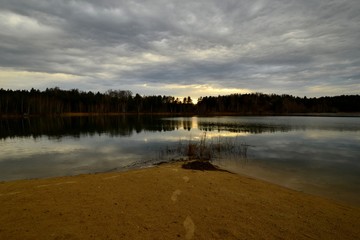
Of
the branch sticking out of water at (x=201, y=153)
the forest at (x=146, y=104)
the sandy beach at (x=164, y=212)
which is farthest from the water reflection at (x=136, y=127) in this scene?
the forest at (x=146, y=104)

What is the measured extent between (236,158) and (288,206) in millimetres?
10789

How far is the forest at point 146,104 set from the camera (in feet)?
336

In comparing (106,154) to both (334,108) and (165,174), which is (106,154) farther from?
(334,108)

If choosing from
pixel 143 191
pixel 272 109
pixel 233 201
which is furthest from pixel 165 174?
pixel 272 109

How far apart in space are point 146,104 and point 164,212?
145747 millimetres

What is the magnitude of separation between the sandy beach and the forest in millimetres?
102520

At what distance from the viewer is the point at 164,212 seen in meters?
7.01

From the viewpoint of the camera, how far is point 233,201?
812 cm

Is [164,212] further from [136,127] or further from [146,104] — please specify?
[146,104]

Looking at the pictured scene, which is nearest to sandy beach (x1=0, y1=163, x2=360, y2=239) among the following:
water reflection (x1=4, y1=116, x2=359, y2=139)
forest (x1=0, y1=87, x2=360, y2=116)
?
water reflection (x1=4, y1=116, x2=359, y2=139)

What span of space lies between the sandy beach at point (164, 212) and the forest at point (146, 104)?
103 m

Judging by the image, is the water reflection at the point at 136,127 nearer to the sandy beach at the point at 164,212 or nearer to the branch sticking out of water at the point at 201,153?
the branch sticking out of water at the point at 201,153

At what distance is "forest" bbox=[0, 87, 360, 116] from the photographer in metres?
102

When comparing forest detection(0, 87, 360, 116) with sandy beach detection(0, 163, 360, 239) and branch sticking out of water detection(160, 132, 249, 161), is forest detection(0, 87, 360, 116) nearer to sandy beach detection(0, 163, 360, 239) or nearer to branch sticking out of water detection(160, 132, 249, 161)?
branch sticking out of water detection(160, 132, 249, 161)
